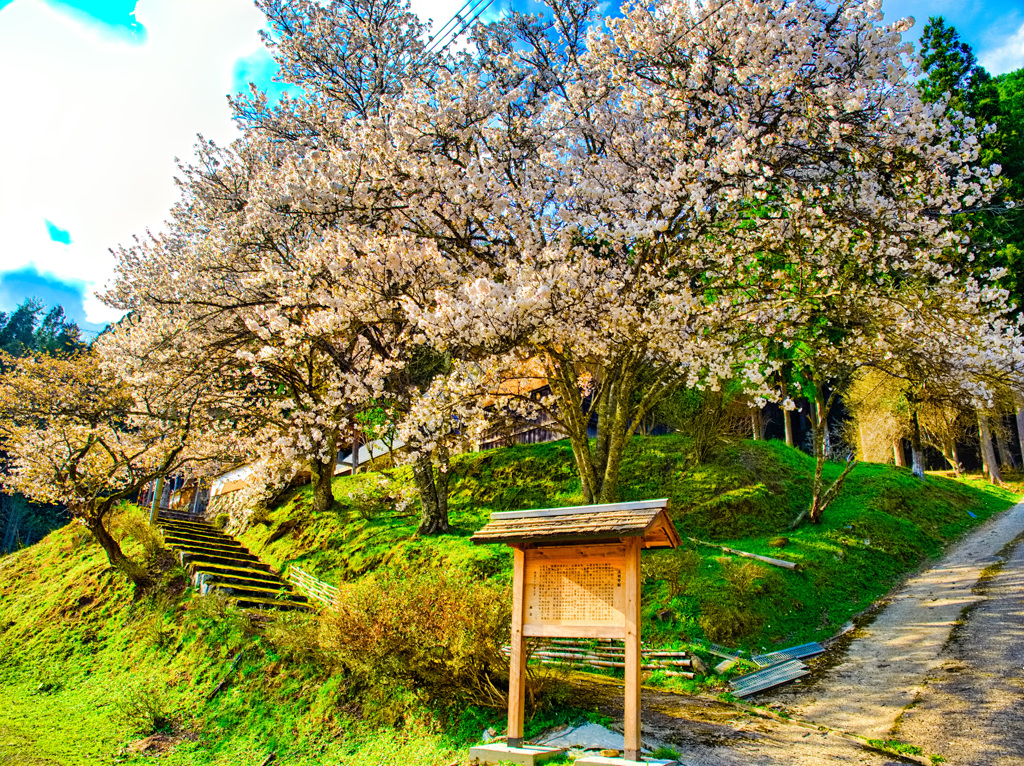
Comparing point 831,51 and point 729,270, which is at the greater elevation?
point 831,51

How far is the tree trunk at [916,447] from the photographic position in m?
21.8

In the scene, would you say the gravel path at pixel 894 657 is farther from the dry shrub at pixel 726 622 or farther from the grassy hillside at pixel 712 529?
the dry shrub at pixel 726 622

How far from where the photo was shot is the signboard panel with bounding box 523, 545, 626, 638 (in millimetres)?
5930

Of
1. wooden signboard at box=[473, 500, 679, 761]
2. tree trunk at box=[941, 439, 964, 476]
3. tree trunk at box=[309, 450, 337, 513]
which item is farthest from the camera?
tree trunk at box=[941, 439, 964, 476]

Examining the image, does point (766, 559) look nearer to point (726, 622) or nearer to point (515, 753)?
point (726, 622)

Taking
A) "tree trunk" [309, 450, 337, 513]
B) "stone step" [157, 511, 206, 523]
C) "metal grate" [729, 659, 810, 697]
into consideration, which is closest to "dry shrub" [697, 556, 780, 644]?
"metal grate" [729, 659, 810, 697]

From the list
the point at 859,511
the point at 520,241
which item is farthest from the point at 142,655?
the point at 859,511

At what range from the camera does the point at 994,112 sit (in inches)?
919

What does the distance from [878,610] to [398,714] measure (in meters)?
9.46

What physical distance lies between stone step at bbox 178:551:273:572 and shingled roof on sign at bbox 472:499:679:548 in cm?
1128

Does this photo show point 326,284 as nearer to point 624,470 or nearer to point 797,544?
point 624,470

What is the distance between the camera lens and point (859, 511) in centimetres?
1573

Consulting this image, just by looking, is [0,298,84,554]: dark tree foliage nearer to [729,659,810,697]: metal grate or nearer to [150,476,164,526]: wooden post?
[150,476,164,526]: wooden post

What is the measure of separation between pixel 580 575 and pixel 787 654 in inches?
211
